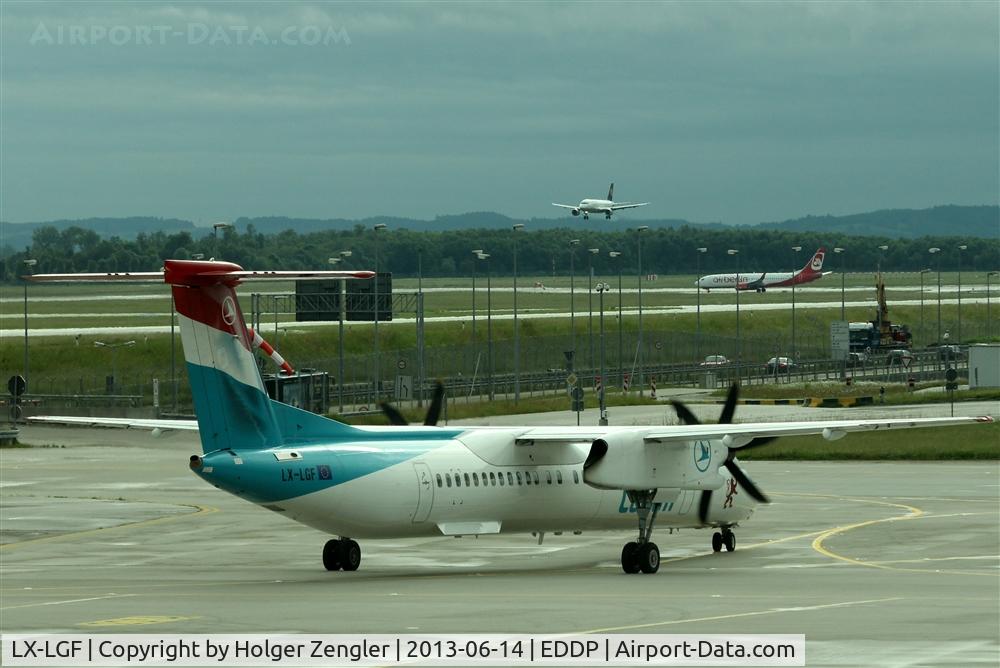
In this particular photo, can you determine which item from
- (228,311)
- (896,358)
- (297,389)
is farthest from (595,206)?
(228,311)

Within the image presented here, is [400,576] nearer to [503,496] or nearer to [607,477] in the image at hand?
[503,496]

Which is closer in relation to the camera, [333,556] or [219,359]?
[219,359]

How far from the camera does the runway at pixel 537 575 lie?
22.2 metres

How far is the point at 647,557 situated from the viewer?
31.3 m

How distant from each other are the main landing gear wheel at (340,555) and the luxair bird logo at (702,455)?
7999mm

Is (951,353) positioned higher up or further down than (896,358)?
higher up

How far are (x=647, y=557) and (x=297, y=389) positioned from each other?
39661 millimetres

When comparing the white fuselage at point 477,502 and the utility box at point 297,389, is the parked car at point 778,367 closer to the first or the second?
the utility box at point 297,389

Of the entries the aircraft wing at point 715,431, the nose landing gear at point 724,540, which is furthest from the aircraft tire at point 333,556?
the nose landing gear at point 724,540

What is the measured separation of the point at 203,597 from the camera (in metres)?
26.2

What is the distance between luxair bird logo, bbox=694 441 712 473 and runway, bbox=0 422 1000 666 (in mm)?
2246

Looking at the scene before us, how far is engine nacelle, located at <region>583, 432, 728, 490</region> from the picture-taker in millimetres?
31734

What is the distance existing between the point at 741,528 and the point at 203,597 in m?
18.6

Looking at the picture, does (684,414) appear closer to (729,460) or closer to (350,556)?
(729,460)
